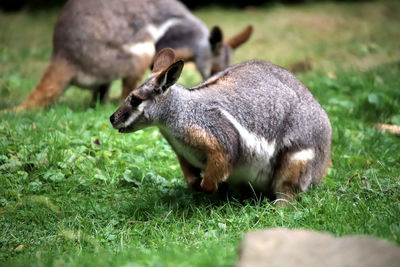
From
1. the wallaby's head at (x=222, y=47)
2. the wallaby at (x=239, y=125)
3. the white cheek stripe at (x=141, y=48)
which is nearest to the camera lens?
the wallaby at (x=239, y=125)

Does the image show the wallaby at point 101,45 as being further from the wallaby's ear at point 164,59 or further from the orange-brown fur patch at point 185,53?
the wallaby's ear at point 164,59

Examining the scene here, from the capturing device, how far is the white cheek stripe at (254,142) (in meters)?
5.22

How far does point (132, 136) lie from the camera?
6.75 metres

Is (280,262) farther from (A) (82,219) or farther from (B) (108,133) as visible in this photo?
(B) (108,133)

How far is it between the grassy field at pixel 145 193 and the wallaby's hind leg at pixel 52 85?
0.58 feet

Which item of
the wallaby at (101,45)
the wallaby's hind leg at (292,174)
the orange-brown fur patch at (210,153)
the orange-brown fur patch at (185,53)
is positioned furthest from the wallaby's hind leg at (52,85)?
the wallaby's hind leg at (292,174)

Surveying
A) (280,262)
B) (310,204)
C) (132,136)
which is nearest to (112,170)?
(132,136)

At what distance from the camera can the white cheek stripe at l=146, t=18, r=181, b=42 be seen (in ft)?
29.3

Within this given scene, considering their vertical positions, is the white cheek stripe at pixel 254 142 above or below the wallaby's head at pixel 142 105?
below

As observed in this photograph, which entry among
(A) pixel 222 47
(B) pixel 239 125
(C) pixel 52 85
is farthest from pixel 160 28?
(B) pixel 239 125

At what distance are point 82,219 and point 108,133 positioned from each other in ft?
5.92

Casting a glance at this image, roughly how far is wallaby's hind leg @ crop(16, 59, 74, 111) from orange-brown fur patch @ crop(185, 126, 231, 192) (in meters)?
3.32

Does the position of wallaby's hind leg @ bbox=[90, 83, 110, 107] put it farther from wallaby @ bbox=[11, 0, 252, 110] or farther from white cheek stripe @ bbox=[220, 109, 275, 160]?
white cheek stripe @ bbox=[220, 109, 275, 160]

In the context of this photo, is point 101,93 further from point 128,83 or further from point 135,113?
point 135,113
